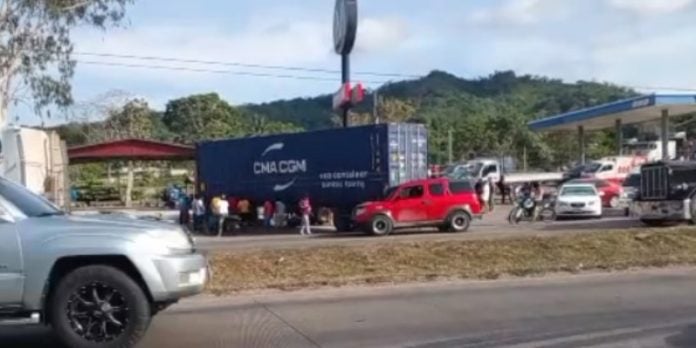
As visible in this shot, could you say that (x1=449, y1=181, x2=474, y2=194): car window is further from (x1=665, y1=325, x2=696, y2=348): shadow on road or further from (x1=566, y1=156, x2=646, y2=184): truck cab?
(x1=566, y1=156, x2=646, y2=184): truck cab

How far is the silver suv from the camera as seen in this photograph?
8422mm

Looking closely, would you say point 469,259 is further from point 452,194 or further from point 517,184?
point 517,184

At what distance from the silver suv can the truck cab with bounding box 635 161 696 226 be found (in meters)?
20.1

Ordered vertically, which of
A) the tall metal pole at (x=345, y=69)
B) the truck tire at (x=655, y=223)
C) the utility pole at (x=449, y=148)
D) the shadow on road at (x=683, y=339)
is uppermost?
the tall metal pole at (x=345, y=69)

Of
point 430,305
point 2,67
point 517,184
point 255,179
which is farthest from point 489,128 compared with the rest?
point 430,305

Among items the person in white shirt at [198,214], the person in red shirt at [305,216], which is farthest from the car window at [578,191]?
the person in white shirt at [198,214]

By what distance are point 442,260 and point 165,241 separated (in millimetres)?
8145

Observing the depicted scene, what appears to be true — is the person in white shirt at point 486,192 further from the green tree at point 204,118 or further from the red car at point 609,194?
the green tree at point 204,118

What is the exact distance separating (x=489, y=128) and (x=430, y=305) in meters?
89.9

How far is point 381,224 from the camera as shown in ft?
102

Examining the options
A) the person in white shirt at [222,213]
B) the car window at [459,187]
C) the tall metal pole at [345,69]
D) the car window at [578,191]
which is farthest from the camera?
the tall metal pole at [345,69]

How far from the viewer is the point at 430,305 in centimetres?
1155

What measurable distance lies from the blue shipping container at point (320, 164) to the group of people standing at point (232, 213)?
1.44 ft

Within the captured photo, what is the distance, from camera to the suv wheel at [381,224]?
31.0 m
